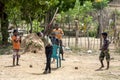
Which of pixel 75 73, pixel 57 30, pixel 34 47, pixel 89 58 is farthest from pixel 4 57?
pixel 75 73

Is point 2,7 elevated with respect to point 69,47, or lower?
elevated

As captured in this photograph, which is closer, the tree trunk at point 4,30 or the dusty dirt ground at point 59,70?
the dusty dirt ground at point 59,70

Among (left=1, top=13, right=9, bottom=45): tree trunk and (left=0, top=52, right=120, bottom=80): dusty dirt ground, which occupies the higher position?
(left=1, top=13, right=9, bottom=45): tree trunk

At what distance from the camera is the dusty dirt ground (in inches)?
465

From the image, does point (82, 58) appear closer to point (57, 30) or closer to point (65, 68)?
point (57, 30)

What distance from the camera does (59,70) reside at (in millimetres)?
13328

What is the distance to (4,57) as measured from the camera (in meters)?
17.1

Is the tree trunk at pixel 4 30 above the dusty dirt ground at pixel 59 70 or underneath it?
above

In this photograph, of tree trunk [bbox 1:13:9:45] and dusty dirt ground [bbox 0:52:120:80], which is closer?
dusty dirt ground [bbox 0:52:120:80]

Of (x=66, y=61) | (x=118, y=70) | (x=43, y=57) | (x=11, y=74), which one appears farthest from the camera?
(x=43, y=57)

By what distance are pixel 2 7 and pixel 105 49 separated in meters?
9.45

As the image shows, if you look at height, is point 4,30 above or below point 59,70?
above

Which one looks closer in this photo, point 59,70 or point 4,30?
point 59,70

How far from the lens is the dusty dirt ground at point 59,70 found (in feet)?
38.7
